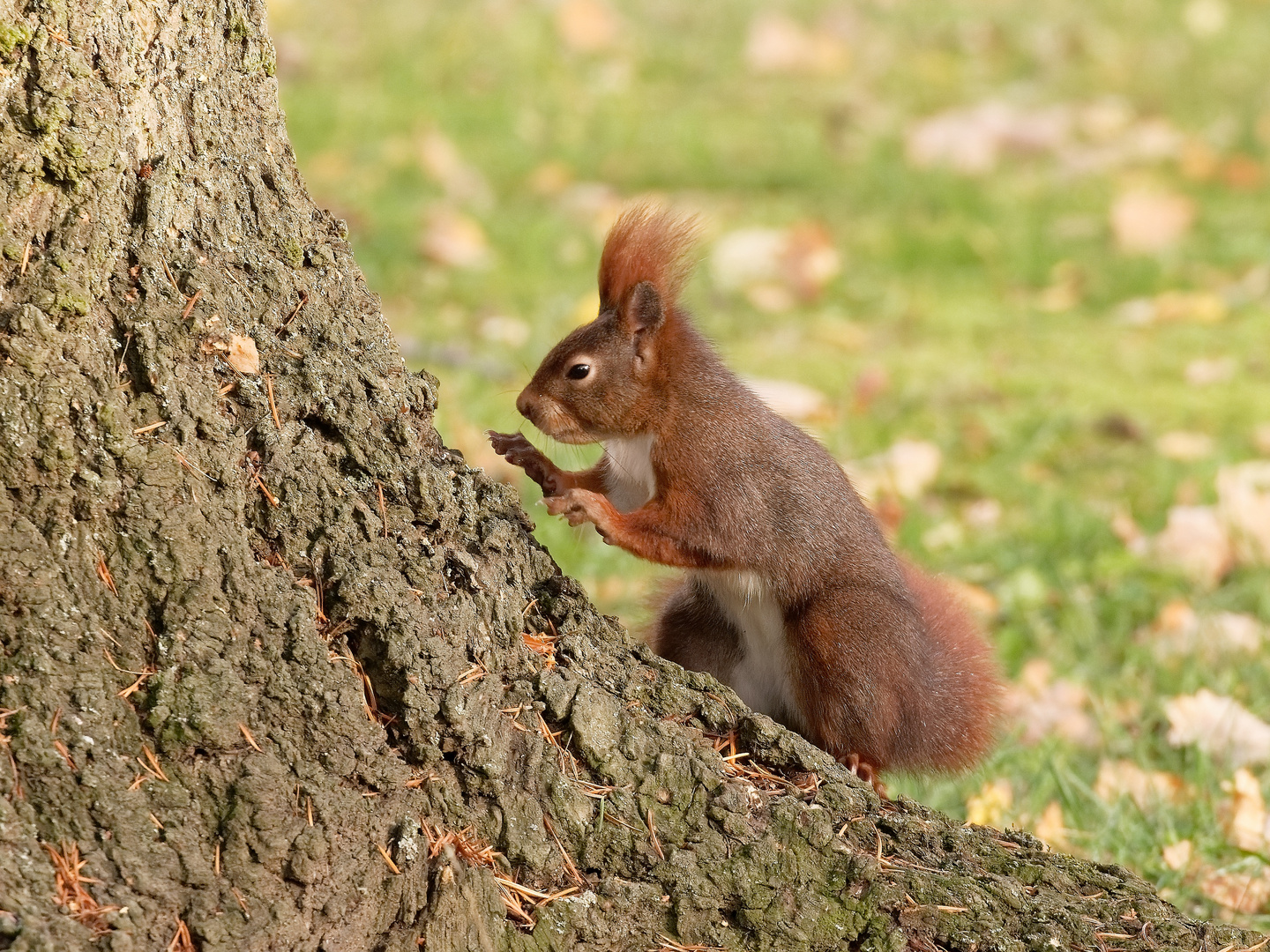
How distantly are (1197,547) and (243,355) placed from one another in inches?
99.2

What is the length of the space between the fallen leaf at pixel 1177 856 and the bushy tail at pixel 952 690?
297mm

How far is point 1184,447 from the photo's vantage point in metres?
4.06

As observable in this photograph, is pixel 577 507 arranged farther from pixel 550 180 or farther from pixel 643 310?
pixel 550 180

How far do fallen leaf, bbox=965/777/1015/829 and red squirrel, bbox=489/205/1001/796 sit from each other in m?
0.11

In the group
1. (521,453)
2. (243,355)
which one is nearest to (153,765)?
(243,355)

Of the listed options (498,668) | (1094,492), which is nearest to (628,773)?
(498,668)

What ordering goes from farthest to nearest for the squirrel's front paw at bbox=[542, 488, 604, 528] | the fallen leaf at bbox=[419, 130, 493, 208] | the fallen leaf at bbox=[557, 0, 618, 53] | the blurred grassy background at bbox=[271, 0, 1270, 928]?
the fallen leaf at bbox=[557, 0, 618, 53] → the fallen leaf at bbox=[419, 130, 493, 208] → the blurred grassy background at bbox=[271, 0, 1270, 928] → the squirrel's front paw at bbox=[542, 488, 604, 528]

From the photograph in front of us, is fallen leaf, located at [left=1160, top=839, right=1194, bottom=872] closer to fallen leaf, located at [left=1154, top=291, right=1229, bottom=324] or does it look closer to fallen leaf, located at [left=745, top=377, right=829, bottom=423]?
fallen leaf, located at [left=745, top=377, right=829, bottom=423]

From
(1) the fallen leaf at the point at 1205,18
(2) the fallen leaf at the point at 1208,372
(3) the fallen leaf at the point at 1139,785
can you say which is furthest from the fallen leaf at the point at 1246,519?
(1) the fallen leaf at the point at 1205,18

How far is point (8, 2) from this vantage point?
146 cm

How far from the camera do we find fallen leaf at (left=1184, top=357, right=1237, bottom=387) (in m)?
4.59

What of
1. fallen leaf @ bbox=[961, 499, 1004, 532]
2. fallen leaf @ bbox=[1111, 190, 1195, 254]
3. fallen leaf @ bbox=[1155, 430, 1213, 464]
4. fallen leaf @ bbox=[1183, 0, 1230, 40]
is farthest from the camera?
fallen leaf @ bbox=[1183, 0, 1230, 40]

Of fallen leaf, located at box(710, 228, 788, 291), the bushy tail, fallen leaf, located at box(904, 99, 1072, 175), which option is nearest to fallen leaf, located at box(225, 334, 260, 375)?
the bushy tail

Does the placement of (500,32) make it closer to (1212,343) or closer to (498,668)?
(1212,343)
